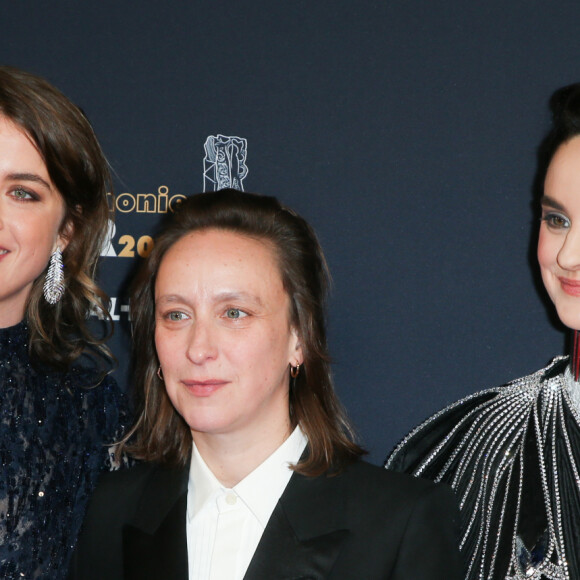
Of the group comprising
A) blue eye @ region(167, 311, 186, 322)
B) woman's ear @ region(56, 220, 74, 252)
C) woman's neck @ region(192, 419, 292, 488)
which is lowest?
woman's neck @ region(192, 419, 292, 488)

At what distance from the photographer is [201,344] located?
150cm

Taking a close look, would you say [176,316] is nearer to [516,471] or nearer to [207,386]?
[207,386]

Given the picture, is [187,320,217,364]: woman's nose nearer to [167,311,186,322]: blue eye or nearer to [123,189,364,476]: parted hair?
[167,311,186,322]: blue eye

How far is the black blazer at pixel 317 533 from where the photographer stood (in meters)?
1.47

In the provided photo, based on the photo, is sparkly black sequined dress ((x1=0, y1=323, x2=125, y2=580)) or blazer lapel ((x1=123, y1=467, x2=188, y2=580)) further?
sparkly black sequined dress ((x1=0, y1=323, x2=125, y2=580))

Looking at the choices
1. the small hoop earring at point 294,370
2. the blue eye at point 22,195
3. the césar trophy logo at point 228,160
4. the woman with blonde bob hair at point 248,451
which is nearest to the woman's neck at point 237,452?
the woman with blonde bob hair at point 248,451

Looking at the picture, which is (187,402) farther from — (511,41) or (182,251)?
(511,41)

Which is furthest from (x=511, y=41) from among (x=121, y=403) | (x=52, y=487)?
(x=52, y=487)

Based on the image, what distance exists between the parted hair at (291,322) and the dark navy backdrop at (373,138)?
0.27 metres

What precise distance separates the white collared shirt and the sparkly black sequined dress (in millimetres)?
260

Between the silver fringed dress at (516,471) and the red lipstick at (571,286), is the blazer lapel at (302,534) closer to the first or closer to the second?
the silver fringed dress at (516,471)

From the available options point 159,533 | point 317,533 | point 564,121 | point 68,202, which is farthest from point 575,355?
point 68,202

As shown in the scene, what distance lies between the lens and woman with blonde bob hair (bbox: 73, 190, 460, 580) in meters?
1.49

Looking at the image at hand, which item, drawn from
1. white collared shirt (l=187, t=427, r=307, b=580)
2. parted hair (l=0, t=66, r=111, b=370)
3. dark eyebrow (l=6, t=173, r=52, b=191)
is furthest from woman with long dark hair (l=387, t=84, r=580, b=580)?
dark eyebrow (l=6, t=173, r=52, b=191)
